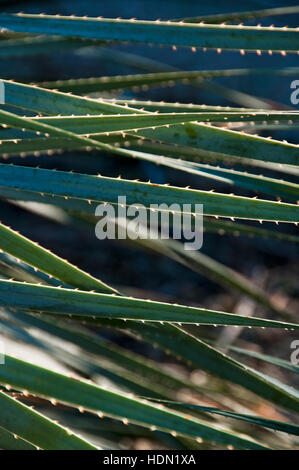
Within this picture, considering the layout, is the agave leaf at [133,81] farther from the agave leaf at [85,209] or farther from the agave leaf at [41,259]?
the agave leaf at [41,259]

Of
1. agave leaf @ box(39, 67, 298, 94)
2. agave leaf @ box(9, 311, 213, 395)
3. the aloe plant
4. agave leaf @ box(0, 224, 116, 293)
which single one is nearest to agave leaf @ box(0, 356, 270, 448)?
the aloe plant

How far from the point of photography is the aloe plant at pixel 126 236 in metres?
0.59

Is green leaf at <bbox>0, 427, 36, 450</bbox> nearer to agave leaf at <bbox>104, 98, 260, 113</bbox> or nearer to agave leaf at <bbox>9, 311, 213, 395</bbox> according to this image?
agave leaf at <bbox>9, 311, 213, 395</bbox>

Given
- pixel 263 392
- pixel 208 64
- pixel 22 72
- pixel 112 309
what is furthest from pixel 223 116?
pixel 208 64

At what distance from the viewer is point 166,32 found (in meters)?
0.74

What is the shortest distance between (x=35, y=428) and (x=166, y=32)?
56 cm

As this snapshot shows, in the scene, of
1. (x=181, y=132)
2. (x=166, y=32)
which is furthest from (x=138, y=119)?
(x=166, y=32)

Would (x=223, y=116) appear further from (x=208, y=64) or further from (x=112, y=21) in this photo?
(x=208, y=64)

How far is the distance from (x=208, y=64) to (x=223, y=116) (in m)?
0.95

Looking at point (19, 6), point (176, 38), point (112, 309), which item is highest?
point (19, 6)

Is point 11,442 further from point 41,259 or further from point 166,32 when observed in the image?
point 166,32

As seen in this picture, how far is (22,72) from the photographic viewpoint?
1218mm

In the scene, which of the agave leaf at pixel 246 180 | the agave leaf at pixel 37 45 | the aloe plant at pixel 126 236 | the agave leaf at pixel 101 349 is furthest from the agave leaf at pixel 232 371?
the agave leaf at pixel 37 45

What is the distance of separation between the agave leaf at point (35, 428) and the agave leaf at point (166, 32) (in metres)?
0.50
